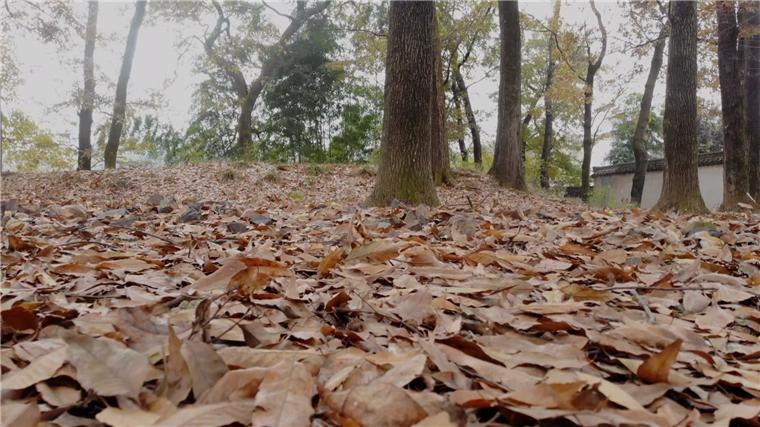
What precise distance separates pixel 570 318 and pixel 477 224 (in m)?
1.86

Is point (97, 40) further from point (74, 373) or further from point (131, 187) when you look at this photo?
point (74, 373)

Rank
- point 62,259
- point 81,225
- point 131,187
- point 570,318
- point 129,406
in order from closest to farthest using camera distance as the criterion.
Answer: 1. point 129,406
2. point 570,318
3. point 62,259
4. point 81,225
5. point 131,187

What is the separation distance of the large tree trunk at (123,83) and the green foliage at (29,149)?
17.5ft

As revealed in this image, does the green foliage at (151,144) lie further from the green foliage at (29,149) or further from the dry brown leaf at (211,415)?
the dry brown leaf at (211,415)

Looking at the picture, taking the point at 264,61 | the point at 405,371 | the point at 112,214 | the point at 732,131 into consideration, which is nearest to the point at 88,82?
the point at 264,61

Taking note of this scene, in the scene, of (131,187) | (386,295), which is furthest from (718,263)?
(131,187)

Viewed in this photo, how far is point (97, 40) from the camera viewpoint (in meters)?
12.6

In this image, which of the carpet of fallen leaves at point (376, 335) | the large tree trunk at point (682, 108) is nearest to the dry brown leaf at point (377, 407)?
the carpet of fallen leaves at point (376, 335)

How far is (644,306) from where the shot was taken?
4.31ft

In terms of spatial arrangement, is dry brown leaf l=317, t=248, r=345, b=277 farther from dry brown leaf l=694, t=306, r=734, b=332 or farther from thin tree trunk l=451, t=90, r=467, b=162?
thin tree trunk l=451, t=90, r=467, b=162

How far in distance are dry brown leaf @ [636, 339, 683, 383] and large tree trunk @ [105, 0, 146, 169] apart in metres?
12.1

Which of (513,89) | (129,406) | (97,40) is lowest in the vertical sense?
(129,406)

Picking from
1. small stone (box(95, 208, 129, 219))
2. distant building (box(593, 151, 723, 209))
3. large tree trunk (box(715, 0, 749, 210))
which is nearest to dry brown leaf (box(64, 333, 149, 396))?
small stone (box(95, 208, 129, 219))

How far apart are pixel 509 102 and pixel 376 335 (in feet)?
27.3
